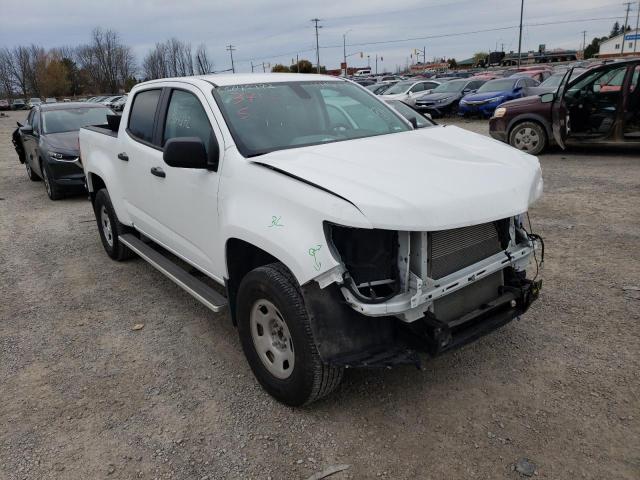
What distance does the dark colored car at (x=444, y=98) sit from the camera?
2097 cm

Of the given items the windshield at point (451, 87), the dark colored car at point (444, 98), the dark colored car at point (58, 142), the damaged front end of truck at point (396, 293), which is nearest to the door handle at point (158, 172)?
the damaged front end of truck at point (396, 293)

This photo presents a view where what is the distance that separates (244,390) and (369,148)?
5.75 ft

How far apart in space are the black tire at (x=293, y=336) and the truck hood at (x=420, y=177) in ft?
1.89

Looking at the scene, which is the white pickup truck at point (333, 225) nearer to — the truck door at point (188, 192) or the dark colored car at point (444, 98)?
the truck door at point (188, 192)

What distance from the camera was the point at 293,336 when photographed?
2736 mm

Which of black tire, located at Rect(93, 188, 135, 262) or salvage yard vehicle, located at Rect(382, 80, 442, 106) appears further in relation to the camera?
salvage yard vehicle, located at Rect(382, 80, 442, 106)

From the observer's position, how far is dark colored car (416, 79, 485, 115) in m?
21.0

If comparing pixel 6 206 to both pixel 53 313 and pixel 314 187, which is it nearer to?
pixel 53 313

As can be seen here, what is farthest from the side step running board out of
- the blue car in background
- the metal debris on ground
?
the blue car in background

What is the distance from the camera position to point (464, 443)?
2.75 metres

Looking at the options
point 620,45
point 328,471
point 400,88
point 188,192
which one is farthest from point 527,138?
point 620,45

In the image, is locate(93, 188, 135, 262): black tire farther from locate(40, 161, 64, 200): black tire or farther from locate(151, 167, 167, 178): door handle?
locate(40, 161, 64, 200): black tire

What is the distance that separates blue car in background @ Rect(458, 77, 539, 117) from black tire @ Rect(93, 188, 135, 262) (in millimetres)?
16125

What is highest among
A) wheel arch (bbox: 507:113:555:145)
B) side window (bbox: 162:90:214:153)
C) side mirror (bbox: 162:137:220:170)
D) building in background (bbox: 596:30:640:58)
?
building in background (bbox: 596:30:640:58)
